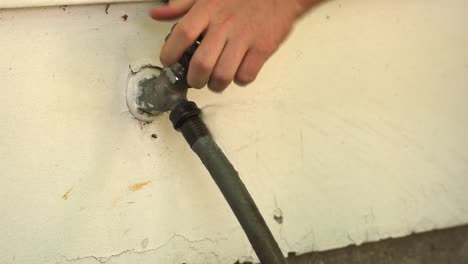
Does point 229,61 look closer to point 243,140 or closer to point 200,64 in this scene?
point 200,64

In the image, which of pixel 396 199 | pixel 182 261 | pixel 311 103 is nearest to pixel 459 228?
pixel 396 199

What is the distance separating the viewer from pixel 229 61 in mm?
483

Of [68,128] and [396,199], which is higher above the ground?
[68,128]

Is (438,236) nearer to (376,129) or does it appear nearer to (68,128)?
(376,129)

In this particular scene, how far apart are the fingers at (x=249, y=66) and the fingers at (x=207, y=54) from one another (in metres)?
0.03

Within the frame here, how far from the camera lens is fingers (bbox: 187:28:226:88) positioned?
47cm

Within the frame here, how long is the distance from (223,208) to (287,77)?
0.21 metres

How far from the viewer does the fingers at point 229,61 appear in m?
0.48

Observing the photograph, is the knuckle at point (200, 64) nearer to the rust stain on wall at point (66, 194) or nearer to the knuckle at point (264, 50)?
the knuckle at point (264, 50)

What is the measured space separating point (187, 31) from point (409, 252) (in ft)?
2.11

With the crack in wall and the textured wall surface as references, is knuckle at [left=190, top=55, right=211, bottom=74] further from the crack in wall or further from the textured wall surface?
the crack in wall

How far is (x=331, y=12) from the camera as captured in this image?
27.3 inches

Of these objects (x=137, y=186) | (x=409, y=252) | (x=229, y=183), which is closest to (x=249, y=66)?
(x=229, y=183)

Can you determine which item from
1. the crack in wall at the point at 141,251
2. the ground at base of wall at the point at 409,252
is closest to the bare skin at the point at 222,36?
the crack in wall at the point at 141,251
